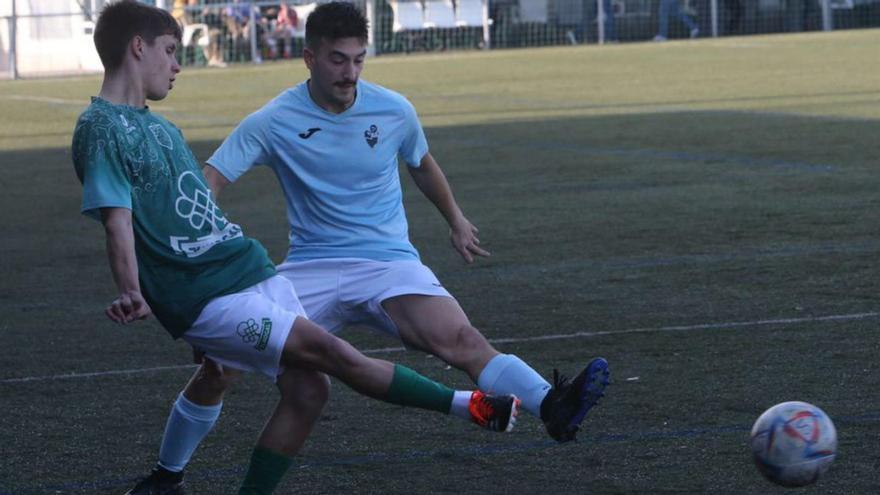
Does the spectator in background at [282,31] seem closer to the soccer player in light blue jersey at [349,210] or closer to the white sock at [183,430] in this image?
the soccer player in light blue jersey at [349,210]

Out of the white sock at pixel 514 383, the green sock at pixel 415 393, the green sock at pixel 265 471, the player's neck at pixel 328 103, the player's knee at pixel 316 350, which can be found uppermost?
the player's neck at pixel 328 103

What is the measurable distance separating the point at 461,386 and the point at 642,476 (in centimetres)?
173

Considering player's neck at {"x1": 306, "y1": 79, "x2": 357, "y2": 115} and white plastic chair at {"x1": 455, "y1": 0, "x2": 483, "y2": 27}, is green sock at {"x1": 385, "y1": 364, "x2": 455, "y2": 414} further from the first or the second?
white plastic chair at {"x1": 455, "y1": 0, "x2": 483, "y2": 27}

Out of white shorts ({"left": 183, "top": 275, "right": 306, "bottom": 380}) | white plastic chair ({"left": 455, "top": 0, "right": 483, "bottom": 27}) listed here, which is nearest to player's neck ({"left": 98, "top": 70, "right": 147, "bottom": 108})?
white shorts ({"left": 183, "top": 275, "right": 306, "bottom": 380})

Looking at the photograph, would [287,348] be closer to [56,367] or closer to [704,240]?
[56,367]

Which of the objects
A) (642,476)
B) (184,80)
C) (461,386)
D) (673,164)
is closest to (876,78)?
(673,164)

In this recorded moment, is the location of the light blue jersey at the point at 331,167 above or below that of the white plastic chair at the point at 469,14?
above

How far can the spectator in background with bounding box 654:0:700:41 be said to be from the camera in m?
38.9

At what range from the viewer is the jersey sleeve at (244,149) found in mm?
5723

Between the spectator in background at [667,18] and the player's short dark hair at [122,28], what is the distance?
34293mm

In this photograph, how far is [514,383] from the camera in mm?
5383

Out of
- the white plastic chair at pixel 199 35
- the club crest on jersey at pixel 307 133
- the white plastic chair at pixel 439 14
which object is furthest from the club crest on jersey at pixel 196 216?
the white plastic chair at pixel 439 14

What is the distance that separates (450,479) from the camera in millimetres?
5535

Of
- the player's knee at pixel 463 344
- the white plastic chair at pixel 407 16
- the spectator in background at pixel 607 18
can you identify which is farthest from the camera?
the spectator in background at pixel 607 18
